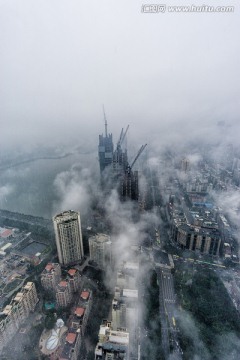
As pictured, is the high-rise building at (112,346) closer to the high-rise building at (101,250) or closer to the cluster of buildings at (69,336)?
the cluster of buildings at (69,336)

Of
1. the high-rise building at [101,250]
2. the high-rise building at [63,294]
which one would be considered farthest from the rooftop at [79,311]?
the high-rise building at [101,250]

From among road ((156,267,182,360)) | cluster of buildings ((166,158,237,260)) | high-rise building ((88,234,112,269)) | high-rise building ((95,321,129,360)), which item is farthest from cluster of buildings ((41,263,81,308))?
cluster of buildings ((166,158,237,260))

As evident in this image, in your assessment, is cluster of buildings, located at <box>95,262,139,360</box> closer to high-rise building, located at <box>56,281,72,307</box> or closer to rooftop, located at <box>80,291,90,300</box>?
rooftop, located at <box>80,291,90,300</box>

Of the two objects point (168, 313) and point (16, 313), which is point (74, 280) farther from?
point (168, 313)

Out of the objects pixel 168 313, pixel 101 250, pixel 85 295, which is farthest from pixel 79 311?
pixel 168 313

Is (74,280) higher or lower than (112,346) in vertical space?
lower

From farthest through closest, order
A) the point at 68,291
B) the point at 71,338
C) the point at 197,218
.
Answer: the point at 197,218, the point at 68,291, the point at 71,338
